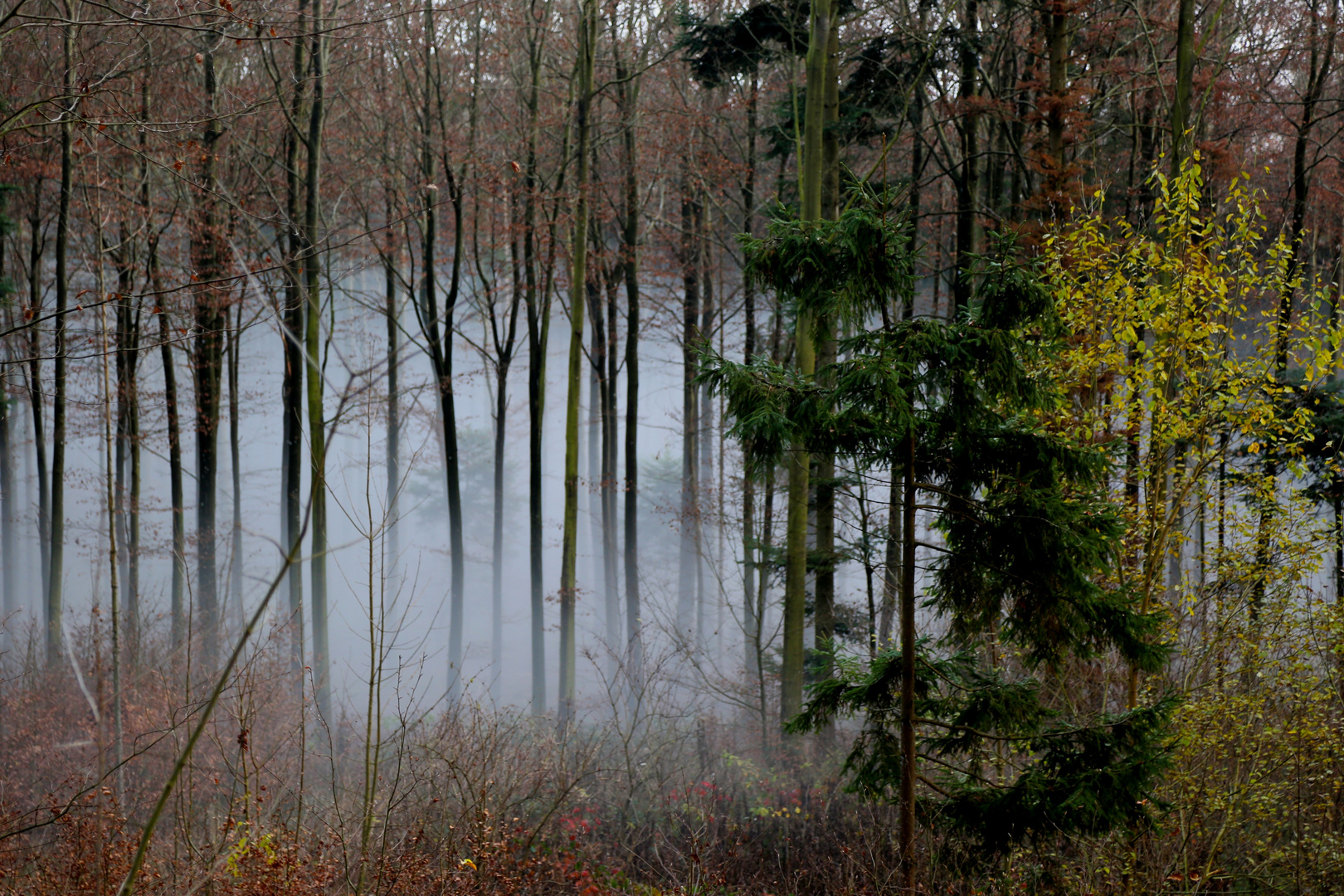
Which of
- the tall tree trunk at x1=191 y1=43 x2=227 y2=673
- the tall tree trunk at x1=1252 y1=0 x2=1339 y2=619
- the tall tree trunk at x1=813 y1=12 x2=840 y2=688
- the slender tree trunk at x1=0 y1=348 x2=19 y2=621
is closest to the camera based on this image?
the tall tree trunk at x1=1252 y1=0 x2=1339 y2=619

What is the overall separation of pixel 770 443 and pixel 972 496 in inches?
62.7

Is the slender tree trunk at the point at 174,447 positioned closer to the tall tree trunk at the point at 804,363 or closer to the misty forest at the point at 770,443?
the misty forest at the point at 770,443

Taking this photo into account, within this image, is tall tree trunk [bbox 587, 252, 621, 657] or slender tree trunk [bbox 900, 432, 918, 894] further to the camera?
tall tree trunk [bbox 587, 252, 621, 657]

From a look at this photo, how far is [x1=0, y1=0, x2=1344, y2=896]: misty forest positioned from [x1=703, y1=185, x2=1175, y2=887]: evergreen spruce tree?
1.2 inches

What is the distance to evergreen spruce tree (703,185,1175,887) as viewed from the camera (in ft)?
16.4

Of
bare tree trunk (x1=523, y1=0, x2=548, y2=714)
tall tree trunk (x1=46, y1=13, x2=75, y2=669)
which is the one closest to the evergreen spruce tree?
tall tree trunk (x1=46, y1=13, x2=75, y2=669)

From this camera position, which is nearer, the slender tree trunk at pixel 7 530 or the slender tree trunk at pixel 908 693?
the slender tree trunk at pixel 908 693

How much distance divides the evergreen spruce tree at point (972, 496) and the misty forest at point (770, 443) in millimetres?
29

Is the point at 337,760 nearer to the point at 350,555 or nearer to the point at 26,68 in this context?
the point at 26,68

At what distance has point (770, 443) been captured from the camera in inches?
201

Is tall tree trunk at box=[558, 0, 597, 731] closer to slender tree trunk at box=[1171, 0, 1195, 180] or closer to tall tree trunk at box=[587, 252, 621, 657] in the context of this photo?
tall tree trunk at box=[587, 252, 621, 657]

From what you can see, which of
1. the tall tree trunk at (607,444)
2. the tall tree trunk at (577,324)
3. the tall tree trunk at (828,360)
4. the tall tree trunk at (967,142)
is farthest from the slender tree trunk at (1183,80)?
the tall tree trunk at (607,444)

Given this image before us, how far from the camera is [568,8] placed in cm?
1477

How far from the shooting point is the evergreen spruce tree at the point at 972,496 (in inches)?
197
